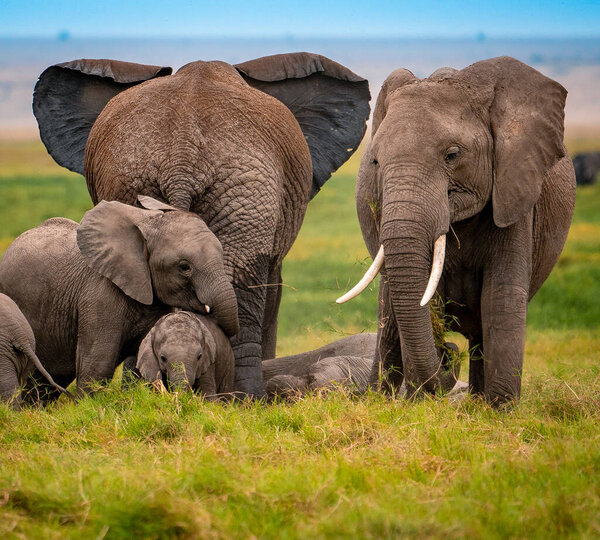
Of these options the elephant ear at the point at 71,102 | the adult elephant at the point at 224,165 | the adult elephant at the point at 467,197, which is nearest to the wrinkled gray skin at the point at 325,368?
the adult elephant at the point at 224,165

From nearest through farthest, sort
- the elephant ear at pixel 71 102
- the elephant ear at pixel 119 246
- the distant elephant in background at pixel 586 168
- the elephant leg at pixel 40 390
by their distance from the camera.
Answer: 1. the elephant ear at pixel 119 246
2. the elephant leg at pixel 40 390
3. the elephant ear at pixel 71 102
4. the distant elephant in background at pixel 586 168

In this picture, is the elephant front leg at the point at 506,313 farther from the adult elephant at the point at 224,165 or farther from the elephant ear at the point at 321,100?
the elephant ear at the point at 321,100

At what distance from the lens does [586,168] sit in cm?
3409

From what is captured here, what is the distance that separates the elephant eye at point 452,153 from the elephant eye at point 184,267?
1645 mm

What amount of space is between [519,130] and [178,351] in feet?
7.32

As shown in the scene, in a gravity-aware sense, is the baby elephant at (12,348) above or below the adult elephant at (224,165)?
below

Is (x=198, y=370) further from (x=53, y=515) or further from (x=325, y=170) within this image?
(x=325, y=170)

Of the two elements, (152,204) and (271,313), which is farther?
(271,313)

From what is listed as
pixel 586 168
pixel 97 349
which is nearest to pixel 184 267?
pixel 97 349

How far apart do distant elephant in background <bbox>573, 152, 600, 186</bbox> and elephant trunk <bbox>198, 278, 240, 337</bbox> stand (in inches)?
1149

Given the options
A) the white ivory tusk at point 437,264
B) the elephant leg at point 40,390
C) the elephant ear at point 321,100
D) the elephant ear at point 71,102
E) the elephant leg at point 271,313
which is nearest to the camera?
the white ivory tusk at point 437,264

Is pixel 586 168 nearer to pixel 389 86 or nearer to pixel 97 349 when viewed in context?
pixel 389 86

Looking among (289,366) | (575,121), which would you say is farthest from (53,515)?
(575,121)

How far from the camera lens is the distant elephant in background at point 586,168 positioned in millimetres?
34031
